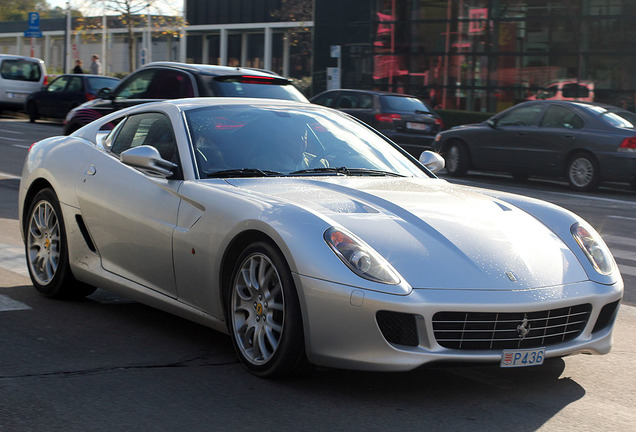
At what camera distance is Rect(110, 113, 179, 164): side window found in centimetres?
564

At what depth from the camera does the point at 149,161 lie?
17.5 feet

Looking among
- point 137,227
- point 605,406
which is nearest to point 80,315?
point 137,227

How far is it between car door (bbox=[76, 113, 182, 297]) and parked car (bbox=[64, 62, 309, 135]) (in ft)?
17.6

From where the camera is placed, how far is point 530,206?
530 centimetres

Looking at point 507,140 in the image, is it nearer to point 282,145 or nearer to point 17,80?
point 282,145

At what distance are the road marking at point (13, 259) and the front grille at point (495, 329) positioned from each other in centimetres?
392

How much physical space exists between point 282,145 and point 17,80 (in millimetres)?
28540

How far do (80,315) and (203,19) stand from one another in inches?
2145

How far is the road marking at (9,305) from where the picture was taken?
597 cm

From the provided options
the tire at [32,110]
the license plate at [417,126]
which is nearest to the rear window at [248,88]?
the license plate at [417,126]

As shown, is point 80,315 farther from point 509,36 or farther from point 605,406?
point 509,36

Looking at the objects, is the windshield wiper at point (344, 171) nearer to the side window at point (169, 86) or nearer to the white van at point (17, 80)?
the side window at point (169, 86)

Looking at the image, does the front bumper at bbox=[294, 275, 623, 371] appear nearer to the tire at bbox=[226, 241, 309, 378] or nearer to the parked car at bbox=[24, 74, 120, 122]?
the tire at bbox=[226, 241, 309, 378]

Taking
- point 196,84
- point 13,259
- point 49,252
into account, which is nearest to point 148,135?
point 49,252
